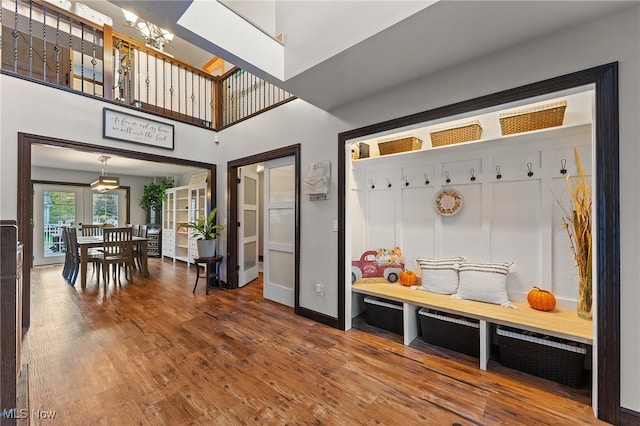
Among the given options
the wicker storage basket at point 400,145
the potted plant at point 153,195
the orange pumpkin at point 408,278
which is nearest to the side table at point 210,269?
the orange pumpkin at point 408,278

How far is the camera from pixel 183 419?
1.50 m

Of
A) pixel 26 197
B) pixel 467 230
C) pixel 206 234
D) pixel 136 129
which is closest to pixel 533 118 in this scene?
pixel 467 230

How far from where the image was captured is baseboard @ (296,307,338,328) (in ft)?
9.02

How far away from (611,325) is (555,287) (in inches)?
28.0

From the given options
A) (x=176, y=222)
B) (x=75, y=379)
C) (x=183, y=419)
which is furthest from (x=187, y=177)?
(x=183, y=419)

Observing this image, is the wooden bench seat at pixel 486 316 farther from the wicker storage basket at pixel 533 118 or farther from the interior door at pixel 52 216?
the interior door at pixel 52 216

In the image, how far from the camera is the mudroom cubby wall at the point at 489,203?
2.08 metres

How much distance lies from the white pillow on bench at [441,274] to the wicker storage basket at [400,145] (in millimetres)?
1152

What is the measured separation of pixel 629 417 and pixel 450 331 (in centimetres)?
99

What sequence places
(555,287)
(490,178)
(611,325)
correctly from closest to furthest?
(611,325) → (555,287) → (490,178)

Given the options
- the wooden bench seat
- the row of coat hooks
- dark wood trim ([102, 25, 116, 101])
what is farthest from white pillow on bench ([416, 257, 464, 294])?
dark wood trim ([102, 25, 116, 101])

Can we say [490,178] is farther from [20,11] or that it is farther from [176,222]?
[20,11]

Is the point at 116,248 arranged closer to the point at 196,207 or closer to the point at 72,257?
the point at 72,257

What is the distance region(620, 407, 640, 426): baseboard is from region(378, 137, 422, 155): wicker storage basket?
7.35 ft
